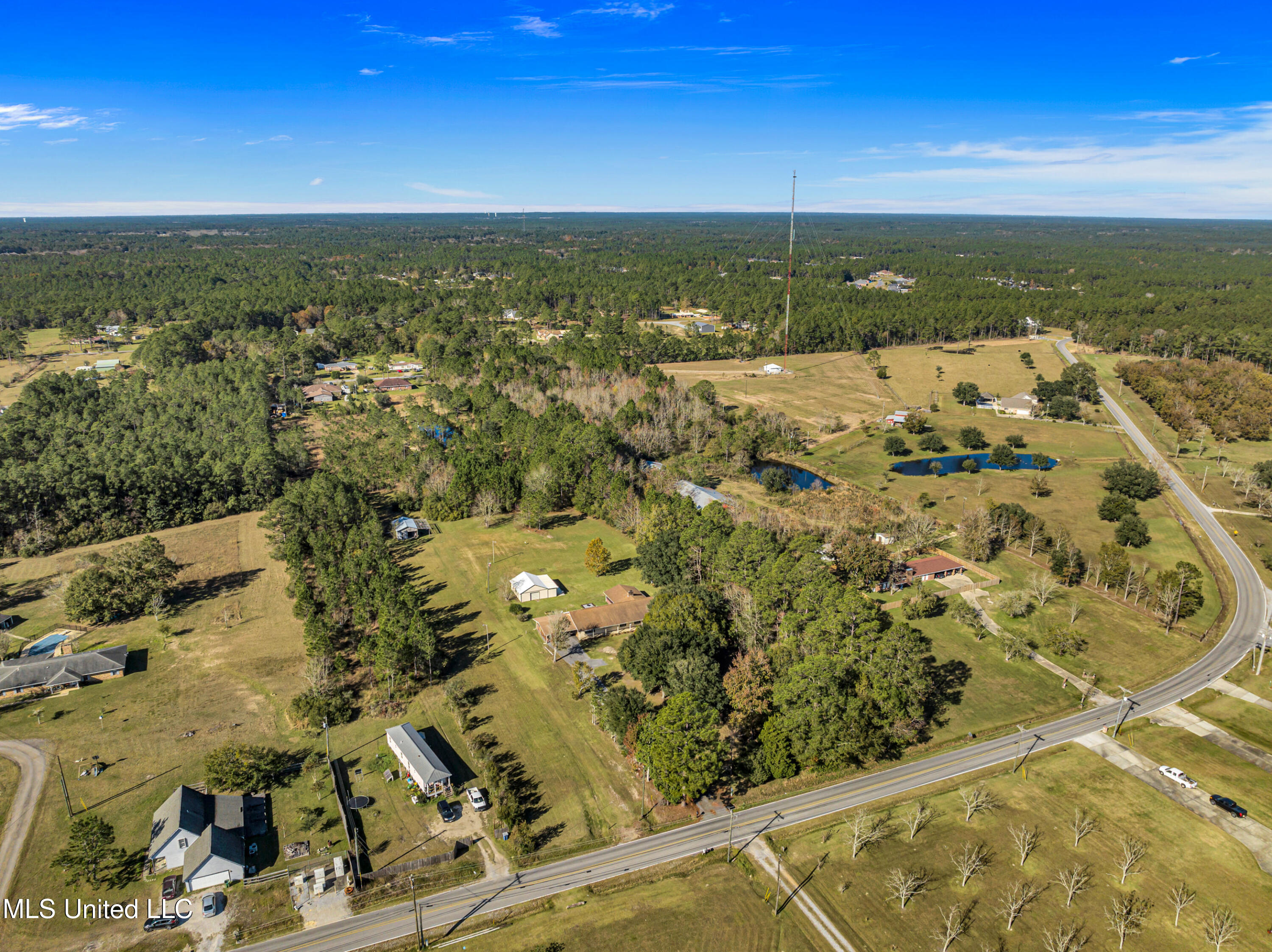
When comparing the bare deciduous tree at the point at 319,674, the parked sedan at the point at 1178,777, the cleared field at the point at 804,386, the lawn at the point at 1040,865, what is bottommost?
the lawn at the point at 1040,865

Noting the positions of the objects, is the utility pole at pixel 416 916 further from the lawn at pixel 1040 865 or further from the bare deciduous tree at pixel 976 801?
the bare deciduous tree at pixel 976 801

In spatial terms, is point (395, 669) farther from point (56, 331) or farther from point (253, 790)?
point (56, 331)

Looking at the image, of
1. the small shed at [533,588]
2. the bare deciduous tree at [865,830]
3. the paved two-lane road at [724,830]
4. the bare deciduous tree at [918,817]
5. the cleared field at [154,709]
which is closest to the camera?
the paved two-lane road at [724,830]

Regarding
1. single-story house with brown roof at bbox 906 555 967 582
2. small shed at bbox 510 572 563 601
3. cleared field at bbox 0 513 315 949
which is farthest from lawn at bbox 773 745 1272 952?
small shed at bbox 510 572 563 601

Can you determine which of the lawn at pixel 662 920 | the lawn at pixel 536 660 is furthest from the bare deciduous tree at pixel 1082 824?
the lawn at pixel 536 660

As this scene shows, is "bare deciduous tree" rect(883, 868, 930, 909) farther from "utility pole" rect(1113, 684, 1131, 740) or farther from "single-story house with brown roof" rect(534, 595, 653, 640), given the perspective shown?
"single-story house with brown roof" rect(534, 595, 653, 640)

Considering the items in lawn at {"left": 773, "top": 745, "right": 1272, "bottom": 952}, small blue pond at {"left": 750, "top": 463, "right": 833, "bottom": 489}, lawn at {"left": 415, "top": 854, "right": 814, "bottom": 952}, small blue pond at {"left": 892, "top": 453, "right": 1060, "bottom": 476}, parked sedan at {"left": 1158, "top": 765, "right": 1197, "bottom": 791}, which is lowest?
lawn at {"left": 415, "top": 854, "right": 814, "bottom": 952}

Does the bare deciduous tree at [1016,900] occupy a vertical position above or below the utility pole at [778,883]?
above
